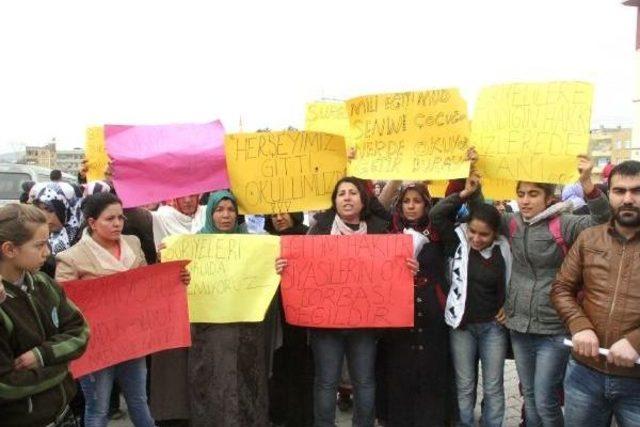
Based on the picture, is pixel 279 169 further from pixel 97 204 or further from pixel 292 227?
pixel 97 204

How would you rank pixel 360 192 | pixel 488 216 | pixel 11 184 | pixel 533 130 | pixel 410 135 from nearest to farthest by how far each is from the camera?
pixel 533 130 → pixel 488 216 → pixel 410 135 → pixel 360 192 → pixel 11 184

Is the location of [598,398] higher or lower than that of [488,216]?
lower

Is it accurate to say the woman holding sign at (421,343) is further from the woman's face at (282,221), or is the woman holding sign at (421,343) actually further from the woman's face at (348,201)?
the woman's face at (282,221)

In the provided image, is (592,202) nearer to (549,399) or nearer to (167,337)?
(549,399)

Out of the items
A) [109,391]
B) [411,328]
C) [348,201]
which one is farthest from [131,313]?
[411,328]

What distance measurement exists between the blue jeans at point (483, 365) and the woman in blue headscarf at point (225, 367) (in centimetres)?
140

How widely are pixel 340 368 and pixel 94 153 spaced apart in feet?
9.01

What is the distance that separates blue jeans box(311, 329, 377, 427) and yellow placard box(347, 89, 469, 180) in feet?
3.75

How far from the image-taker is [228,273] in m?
3.96

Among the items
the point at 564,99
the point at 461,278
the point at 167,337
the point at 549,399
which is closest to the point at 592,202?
the point at 564,99

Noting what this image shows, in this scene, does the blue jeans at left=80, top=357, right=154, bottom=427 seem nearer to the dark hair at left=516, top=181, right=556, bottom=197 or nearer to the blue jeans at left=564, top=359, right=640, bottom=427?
the blue jeans at left=564, top=359, right=640, bottom=427

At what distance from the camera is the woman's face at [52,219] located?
435 cm

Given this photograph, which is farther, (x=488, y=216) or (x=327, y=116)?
(x=327, y=116)

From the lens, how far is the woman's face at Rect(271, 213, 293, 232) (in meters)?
4.44
